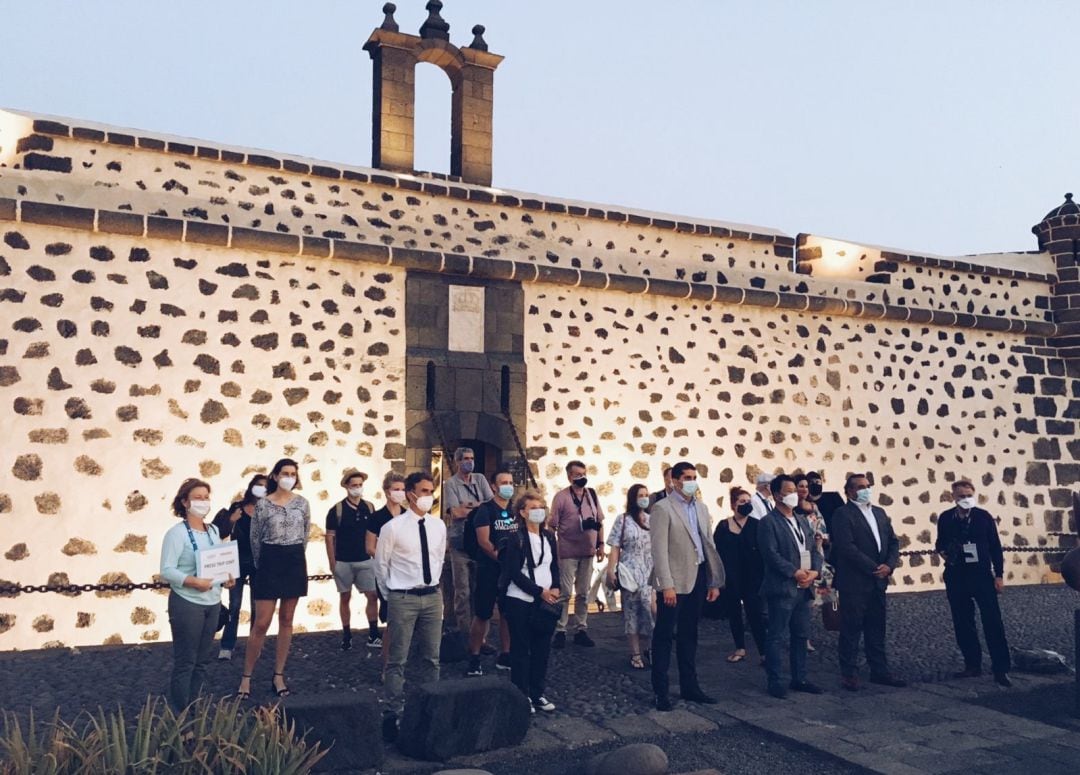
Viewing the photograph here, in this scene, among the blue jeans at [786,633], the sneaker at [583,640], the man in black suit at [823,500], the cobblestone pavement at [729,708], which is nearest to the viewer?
the cobblestone pavement at [729,708]

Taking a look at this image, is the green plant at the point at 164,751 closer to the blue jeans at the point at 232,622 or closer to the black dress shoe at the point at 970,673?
the blue jeans at the point at 232,622

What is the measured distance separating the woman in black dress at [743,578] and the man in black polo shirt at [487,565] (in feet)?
5.99

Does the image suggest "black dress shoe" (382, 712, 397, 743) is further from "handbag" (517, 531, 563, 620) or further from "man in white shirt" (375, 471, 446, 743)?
"handbag" (517, 531, 563, 620)

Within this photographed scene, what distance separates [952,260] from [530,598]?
31.3 ft

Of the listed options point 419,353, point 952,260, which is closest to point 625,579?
point 419,353

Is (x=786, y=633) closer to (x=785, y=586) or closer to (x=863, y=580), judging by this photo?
(x=785, y=586)

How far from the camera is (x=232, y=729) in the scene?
168 inches

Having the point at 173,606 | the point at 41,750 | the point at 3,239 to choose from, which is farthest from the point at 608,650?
the point at 3,239

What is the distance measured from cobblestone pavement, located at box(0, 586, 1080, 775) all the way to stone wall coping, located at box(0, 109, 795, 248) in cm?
436

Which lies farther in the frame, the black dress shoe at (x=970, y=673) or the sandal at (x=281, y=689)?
the black dress shoe at (x=970, y=673)

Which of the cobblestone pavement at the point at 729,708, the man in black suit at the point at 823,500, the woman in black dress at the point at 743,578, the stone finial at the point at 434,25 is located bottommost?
the cobblestone pavement at the point at 729,708

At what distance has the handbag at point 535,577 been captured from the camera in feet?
19.5

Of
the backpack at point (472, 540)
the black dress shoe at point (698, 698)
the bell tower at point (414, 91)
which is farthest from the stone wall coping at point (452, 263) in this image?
the black dress shoe at point (698, 698)

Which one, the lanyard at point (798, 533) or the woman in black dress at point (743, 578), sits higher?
the lanyard at point (798, 533)
